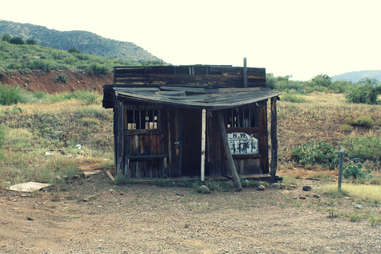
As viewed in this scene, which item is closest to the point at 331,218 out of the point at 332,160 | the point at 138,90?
the point at 138,90

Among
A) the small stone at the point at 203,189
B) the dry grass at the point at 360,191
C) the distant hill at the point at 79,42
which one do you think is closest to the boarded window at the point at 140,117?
the small stone at the point at 203,189

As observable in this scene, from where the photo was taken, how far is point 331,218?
7477 mm

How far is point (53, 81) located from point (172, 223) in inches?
1435

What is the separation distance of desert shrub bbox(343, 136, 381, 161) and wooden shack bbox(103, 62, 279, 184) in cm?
564

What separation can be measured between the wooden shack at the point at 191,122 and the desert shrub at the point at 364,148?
18.5 ft

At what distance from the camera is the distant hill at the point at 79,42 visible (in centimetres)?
7988

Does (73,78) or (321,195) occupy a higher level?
(73,78)

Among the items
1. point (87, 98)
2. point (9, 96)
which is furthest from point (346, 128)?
point (9, 96)

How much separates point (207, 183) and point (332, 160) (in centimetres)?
631

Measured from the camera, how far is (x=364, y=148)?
15.9m

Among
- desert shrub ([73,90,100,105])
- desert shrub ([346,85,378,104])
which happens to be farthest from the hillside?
desert shrub ([346,85,378,104])

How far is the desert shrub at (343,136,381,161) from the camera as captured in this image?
1543 centimetres

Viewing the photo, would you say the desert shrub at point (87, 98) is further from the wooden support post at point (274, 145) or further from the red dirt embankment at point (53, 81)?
the wooden support post at point (274, 145)

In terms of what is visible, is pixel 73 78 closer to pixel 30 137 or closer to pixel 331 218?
pixel 30 137
